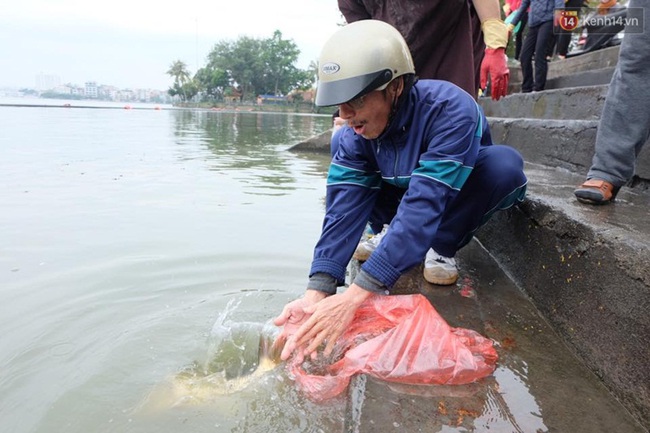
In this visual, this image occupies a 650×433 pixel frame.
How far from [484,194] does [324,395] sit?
1.10 meters

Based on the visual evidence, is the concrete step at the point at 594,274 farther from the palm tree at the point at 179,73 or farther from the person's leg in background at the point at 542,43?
the palm tree at the point at 179,73

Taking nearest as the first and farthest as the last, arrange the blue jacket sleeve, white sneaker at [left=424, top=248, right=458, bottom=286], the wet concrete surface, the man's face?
the wet concrete surface, the man's face, the blue jacket sleeve, white sneaker at [left=424, top=248, right=458, bottom=286]

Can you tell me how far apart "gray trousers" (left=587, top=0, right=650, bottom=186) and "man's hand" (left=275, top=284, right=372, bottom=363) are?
1.33 meters

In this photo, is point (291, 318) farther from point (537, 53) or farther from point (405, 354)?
point (537, 53)

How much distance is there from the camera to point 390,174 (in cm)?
Result: 183

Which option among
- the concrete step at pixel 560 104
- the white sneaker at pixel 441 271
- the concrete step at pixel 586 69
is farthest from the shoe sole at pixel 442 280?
the concrete step at pixel 586 69

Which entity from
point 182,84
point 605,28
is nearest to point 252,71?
point 182,84

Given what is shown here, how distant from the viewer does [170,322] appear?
2256mm

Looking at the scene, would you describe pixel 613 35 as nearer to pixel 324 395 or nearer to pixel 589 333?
pixel 589 333

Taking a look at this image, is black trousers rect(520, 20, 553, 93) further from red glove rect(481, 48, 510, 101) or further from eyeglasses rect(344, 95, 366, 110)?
eyeglasses rect(344, 95, 366, 110)

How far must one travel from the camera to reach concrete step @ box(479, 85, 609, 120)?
350 centimetres

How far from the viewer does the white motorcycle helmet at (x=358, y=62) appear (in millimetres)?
1500

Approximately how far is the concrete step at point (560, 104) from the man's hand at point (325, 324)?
285cm

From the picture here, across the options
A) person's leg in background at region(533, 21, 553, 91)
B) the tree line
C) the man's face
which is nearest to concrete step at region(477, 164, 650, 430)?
the man's face
